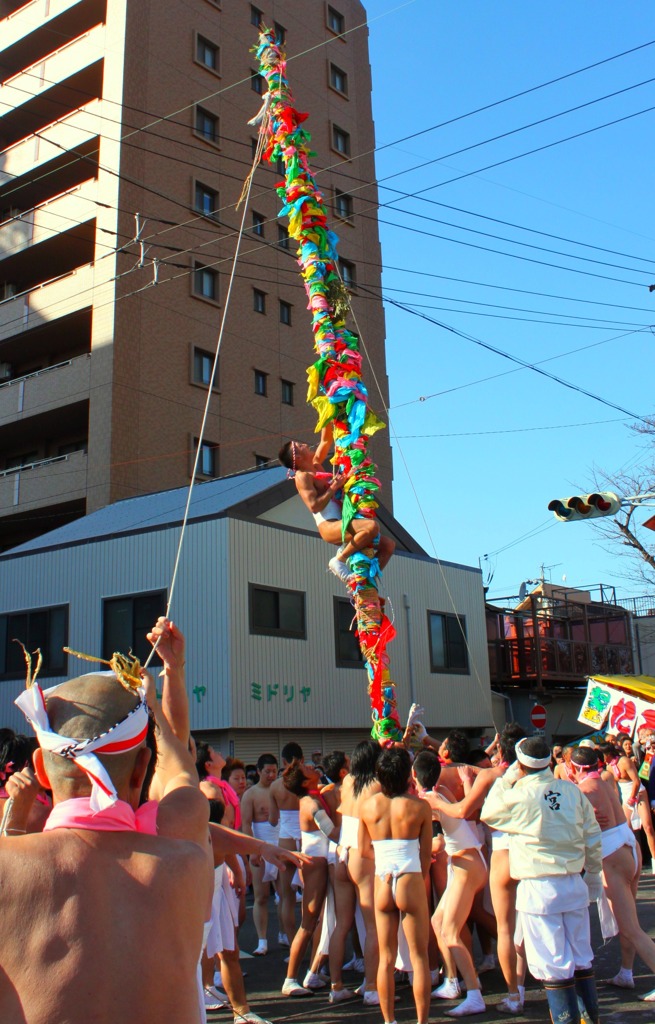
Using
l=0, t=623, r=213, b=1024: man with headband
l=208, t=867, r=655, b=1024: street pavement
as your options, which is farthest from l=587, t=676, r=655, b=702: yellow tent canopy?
l=0, t=623, r=213, b=1024: man with headband

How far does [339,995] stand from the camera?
7648 millimetres

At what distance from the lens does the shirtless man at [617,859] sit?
7.31m

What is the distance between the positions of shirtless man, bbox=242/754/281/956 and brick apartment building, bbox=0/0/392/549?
50.8 feet

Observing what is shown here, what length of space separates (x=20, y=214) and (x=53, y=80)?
13.8ft

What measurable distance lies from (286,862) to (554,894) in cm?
181

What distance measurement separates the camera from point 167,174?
1116 inches

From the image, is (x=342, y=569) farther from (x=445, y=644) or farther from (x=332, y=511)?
(x=445, y=644)

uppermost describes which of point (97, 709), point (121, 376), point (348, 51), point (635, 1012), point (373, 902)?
point (348, 51)

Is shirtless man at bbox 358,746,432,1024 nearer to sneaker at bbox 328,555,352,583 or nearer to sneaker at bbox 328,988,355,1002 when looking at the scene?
sneaker at bbox 328,988,355,1002

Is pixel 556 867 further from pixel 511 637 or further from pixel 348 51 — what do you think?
pixel 348 51

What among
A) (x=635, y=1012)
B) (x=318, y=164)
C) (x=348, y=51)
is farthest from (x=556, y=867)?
(x=348, y=51)

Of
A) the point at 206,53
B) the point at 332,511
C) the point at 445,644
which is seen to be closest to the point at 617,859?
the point at 332,511

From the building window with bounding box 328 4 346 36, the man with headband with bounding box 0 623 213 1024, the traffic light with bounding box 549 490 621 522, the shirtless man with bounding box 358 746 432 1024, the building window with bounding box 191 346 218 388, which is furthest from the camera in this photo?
the building window with bounding box 328 4 346 36

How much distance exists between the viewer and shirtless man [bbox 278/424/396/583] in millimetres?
7840
